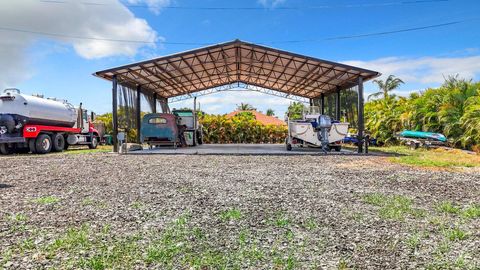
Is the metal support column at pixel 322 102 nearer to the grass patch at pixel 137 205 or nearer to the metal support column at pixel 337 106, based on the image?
the metal support column at pixel 337 106

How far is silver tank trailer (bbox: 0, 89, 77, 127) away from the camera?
1548cm

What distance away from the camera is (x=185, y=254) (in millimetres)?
3160

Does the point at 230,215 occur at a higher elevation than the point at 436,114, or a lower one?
lower

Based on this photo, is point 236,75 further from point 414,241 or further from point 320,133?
point 414,241

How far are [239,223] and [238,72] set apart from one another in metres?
20.0

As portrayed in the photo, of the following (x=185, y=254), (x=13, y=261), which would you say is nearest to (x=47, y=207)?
(x=13, y=261)

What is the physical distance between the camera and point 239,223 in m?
4.12

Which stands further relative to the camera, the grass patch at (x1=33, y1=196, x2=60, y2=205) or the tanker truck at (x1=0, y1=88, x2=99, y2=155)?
the tanker truck at (x1=0, y1=88, x2=99, y2=155)

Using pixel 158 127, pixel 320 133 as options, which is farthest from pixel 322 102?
pixel 158 127

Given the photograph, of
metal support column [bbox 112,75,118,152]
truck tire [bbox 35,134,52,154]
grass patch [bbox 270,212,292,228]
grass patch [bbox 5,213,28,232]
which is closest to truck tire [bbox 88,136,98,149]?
truck tire [bbox 35,134,52,154]

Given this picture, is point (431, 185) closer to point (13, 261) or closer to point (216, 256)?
point (216, 256)

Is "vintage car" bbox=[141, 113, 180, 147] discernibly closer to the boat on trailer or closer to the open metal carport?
the open metal carport

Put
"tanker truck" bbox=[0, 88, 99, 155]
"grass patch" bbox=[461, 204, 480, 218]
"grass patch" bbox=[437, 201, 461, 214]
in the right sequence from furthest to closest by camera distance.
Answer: "tanker truck" bbox=[0, 88, 99, 155] → "grass patch" bbox=[437, 201, 461, 214] → "grass patch" bbox=[461, 204, 480, 218]

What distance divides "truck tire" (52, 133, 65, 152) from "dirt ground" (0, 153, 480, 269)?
1129 centimetres
